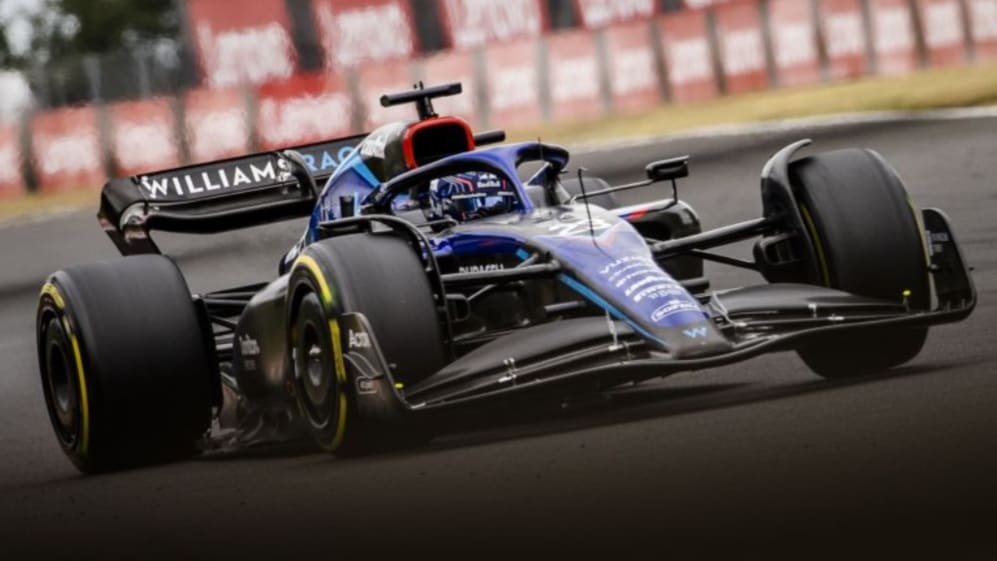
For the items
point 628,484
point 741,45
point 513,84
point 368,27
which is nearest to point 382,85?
point 513,84

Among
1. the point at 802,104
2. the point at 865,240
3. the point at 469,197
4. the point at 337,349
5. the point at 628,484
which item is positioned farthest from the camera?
the point at 802,104

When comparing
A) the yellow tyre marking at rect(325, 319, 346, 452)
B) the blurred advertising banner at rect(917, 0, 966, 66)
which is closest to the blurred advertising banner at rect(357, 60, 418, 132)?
the blurred advertising banner at rect(917, 0, 966, 66)

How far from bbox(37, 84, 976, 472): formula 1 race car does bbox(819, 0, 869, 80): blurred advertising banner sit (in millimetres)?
16437

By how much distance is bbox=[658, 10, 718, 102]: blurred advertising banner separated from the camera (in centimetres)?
2630

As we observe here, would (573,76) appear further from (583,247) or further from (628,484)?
(628,484)

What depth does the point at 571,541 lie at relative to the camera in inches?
224

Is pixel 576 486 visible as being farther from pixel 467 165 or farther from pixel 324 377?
pixel 467 165

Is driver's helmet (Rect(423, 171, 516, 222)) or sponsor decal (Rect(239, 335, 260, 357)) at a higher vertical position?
driver's helmet (Rect(423, 171, 516, 222))

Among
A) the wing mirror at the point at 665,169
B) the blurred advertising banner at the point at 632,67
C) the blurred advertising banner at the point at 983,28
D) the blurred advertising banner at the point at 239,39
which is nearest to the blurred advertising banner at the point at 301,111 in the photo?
the blurred advertising banner at the point at 239,39

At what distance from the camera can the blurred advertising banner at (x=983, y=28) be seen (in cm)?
2605

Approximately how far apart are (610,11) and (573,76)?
4719mm

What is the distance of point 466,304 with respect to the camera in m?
8.33

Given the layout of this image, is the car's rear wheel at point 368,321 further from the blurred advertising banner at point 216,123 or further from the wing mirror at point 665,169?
the blurred advertising banner at point 216,123

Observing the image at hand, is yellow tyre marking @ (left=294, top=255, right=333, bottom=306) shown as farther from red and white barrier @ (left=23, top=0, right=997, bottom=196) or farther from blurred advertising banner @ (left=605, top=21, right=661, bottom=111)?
blurred advertising banner @ (left=605, top=21, right=661, bottom=111)
